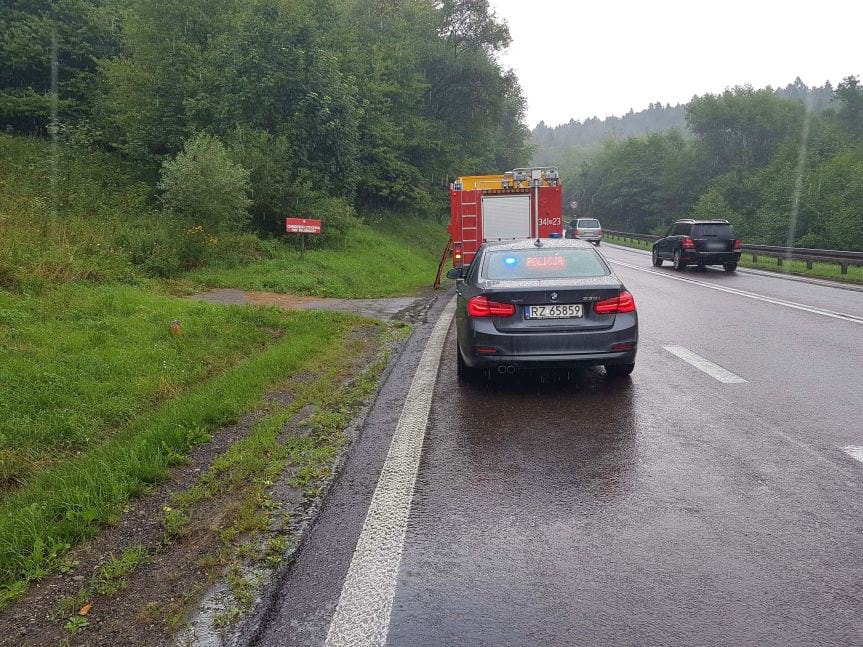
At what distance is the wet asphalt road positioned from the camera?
2621 mm

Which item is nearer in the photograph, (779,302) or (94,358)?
(94,358)

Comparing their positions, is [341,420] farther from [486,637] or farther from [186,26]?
[186,26]

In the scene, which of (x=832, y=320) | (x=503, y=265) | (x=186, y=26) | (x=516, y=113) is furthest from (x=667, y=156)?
(x=503, y=265)

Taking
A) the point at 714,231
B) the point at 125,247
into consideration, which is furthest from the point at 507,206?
the point at 125,247

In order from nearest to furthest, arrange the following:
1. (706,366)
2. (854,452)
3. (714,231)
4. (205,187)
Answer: (854,452), (706,366), (205,187), (714,231)

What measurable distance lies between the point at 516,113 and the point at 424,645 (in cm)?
5548

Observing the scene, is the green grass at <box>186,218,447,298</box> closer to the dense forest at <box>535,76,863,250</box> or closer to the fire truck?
the fire truck

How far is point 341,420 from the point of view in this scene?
5.41 m

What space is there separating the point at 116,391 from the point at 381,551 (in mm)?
4202

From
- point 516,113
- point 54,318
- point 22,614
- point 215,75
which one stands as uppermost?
point 516,113

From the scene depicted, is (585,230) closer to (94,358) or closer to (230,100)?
(230,100)

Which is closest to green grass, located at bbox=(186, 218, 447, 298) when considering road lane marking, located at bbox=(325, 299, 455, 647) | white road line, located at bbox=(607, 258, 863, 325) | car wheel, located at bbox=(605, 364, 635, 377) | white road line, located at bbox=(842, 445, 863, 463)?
white road line, located at bbox=(607, 258, 863, 325)

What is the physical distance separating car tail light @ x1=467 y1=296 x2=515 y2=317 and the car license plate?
170 mm

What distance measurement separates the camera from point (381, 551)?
3.21 meters
